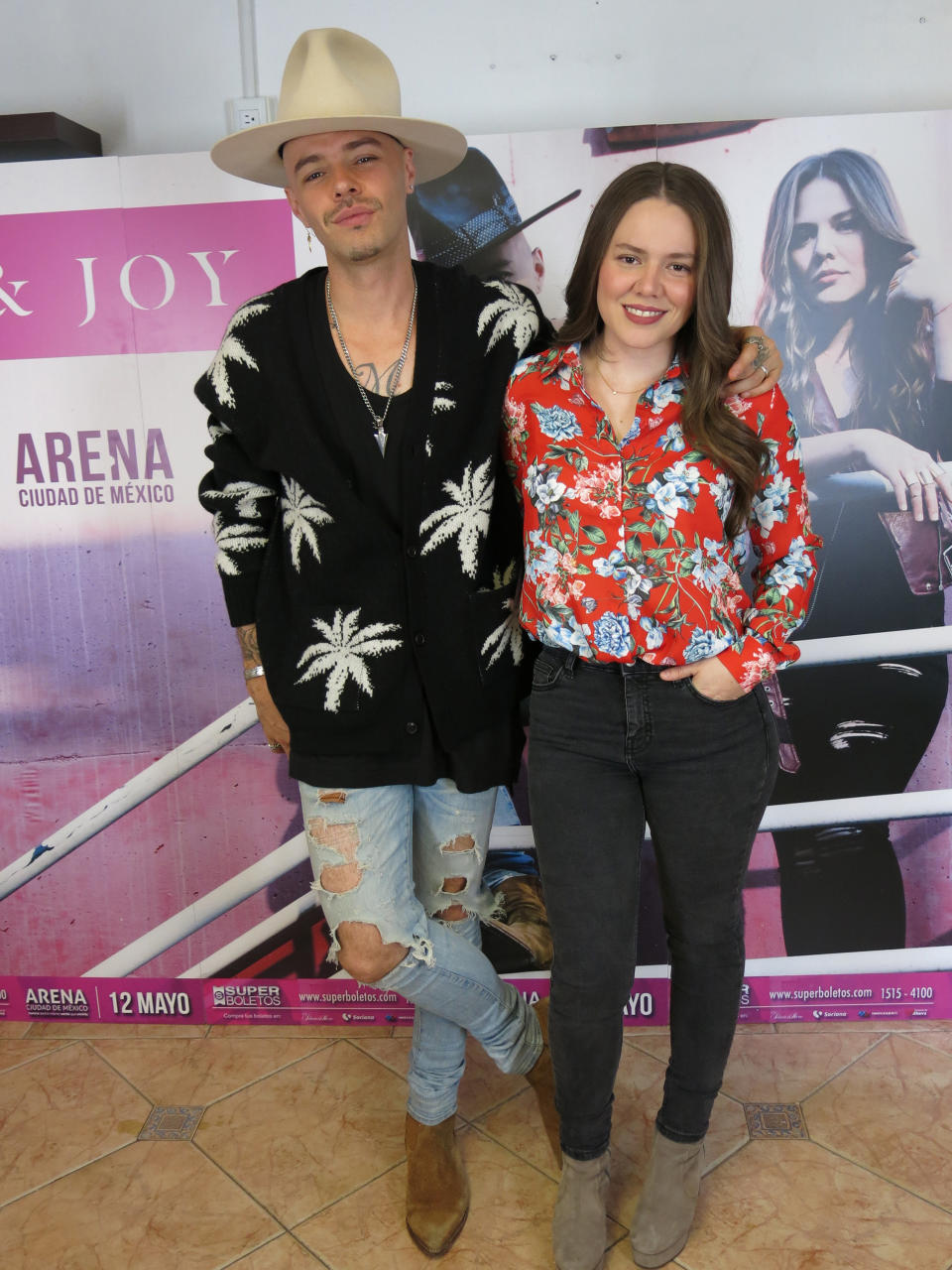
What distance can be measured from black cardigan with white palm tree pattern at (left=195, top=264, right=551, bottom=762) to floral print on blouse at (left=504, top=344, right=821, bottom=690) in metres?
0.12

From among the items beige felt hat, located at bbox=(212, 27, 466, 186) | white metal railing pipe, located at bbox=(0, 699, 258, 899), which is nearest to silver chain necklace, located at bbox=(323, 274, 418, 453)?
beige felt hat, located at bbox=(212, 27, 466, 186)

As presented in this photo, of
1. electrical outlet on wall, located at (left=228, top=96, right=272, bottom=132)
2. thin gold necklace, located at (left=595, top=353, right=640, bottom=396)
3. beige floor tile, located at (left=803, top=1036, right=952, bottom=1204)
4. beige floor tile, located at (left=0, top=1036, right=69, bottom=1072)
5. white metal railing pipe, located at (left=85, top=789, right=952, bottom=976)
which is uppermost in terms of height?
electrical outlet on wall, located at (left=228, top=96, right=272, bottom=132)

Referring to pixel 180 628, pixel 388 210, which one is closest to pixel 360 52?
pixel 388 210

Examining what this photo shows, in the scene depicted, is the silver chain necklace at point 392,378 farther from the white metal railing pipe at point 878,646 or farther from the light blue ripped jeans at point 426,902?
the white metal railing pipe at point 878,646

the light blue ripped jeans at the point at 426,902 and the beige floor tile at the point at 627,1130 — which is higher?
the light blue ripped jeans at the point at 426,902

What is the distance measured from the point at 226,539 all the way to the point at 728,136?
4.43 ft

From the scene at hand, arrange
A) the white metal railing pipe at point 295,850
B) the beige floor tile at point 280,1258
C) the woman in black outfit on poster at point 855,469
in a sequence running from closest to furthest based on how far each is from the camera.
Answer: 1. the beige floor tile at point 280,1258
2. the woman in black outfit on poster at point 855,469
3. the white metal railing pipe at point 295,850

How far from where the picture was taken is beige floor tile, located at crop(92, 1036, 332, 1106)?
2.35 m

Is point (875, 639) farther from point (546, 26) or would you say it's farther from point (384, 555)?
point (546, 26)

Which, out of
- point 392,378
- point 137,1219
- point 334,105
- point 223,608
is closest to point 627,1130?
point 137,1219

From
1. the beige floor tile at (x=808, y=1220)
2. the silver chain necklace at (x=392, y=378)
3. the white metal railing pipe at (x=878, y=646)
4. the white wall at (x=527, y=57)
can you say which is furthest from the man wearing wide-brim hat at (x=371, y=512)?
the white metal railing pipe at (x=878, y=646)

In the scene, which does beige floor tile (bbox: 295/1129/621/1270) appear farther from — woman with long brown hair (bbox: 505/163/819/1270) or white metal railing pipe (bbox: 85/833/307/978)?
white metal railing pipe (bbox: 85/833/307/978)

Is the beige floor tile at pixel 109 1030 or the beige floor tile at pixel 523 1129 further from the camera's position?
the beige floor tile at pixel 109 1030

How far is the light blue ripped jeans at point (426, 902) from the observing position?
70.2 inches
